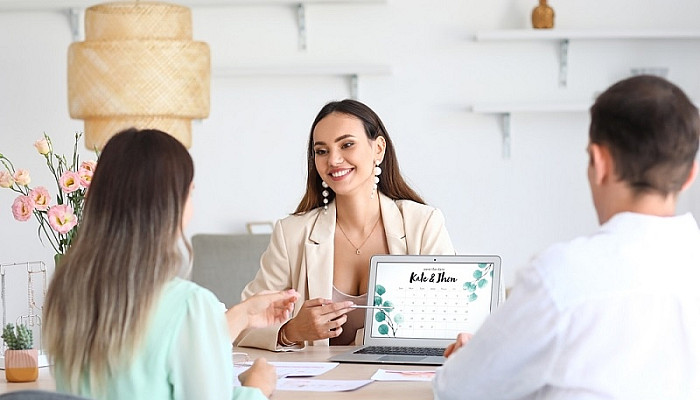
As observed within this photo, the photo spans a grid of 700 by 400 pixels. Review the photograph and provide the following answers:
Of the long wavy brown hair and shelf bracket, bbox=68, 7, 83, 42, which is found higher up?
shelf bracket, bbox=68, 7, 83, 42

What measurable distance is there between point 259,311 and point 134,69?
1.95 meters

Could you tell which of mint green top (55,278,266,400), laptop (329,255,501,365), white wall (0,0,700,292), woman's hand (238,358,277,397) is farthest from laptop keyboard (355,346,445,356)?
white wall (0,0,700,292)

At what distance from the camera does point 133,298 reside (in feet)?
5.27

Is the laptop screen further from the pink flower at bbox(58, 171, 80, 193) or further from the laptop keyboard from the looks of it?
the pink flower at bbox(58, 171, 80, 193)

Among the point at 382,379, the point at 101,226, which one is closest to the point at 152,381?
the point at 101,226

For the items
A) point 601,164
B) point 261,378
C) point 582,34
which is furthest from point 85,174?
point 582,34

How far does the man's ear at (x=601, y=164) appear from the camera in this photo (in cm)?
150

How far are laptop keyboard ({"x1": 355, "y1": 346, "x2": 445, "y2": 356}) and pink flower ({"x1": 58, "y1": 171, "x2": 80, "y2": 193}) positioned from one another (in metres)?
0.74

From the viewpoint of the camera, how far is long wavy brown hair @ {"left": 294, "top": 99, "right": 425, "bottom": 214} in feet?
9.61

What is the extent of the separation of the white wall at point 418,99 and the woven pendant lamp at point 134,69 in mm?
634

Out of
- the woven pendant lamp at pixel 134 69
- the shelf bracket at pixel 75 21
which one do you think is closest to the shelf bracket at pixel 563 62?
the woven pendant lamp at pixel 134 69

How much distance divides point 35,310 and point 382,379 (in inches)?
35.4

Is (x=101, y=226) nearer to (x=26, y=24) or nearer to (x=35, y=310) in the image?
(x=35, y=310)

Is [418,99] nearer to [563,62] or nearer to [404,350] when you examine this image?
[563,62]
